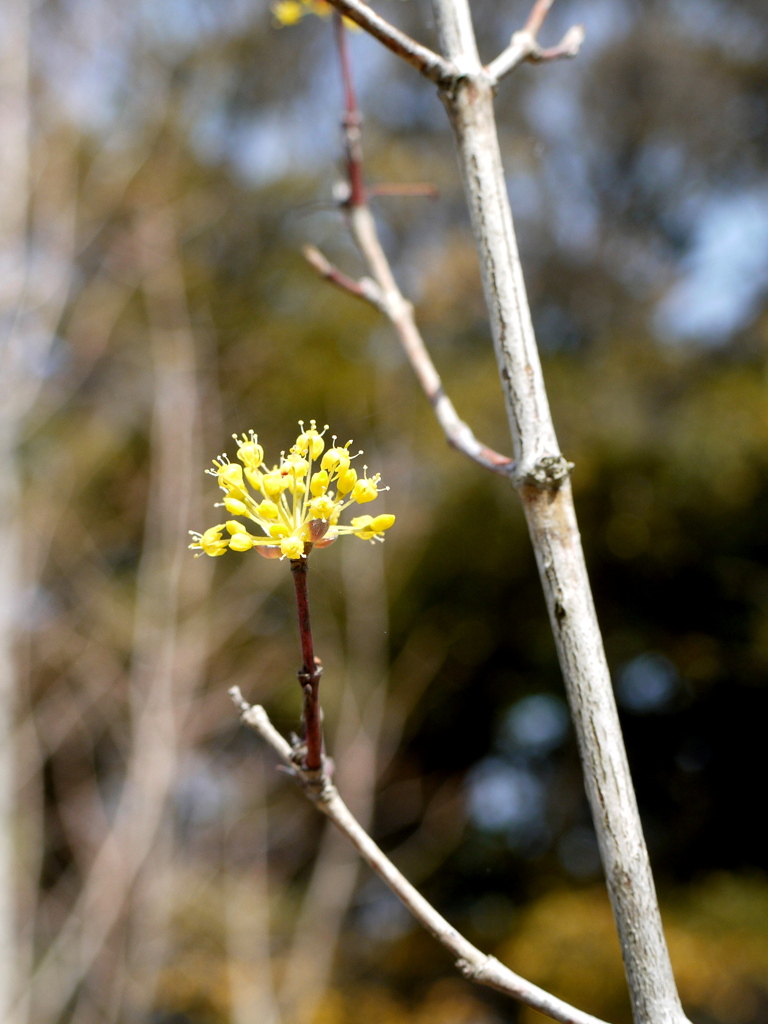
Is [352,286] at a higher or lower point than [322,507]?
higher

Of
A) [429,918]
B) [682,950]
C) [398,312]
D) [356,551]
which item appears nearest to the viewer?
[429,918]

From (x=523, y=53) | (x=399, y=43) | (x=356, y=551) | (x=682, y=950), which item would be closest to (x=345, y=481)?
(x=399, y=43)

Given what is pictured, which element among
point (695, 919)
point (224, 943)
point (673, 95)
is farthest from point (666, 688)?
point (673, 95)

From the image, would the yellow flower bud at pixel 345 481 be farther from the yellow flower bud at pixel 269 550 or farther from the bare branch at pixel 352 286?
the bare branch at pixel 352 286

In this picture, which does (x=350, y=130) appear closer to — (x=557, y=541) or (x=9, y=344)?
(x=557, y=541)

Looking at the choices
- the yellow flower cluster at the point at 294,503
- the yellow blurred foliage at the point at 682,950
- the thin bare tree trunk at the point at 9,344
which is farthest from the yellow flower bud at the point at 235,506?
the yellow blurred foliage at the point at 682,950
